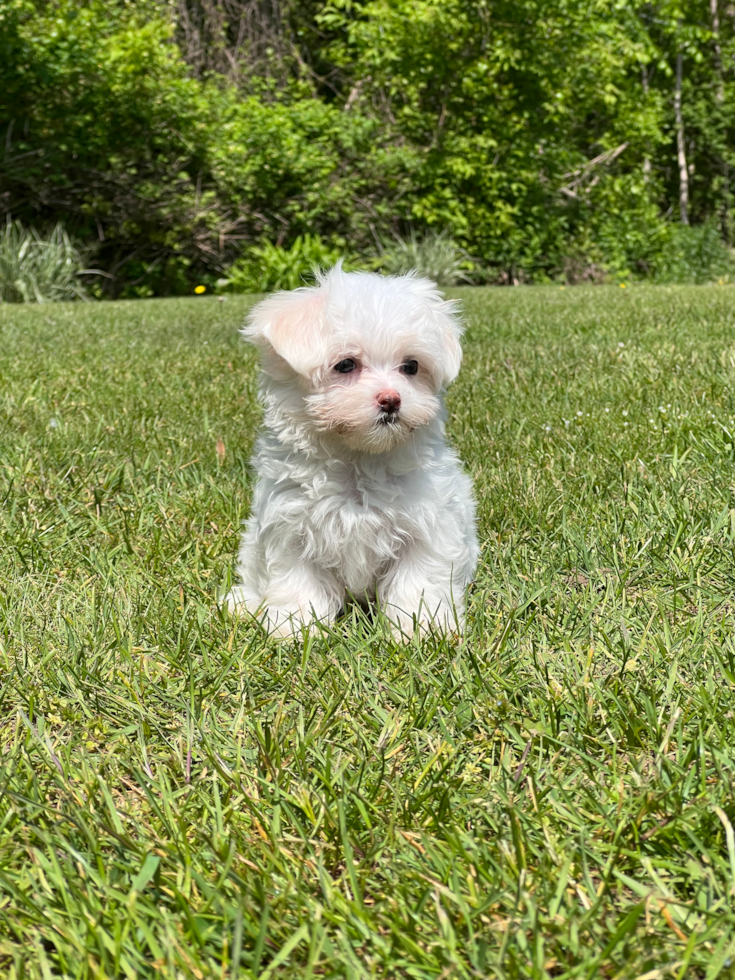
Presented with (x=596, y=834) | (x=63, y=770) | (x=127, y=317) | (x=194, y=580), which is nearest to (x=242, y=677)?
(x=63, y=770)

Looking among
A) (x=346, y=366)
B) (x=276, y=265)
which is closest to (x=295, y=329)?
(x=346, y=366)

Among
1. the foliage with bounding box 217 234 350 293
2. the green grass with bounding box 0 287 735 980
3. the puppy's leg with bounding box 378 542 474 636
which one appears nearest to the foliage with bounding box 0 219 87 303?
the foliage with bounding box 217 234 350 293

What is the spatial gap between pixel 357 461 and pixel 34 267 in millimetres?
11813

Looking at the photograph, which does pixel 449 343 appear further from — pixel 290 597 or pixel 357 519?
pixel 290 597

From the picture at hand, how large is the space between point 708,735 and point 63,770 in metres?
1.40

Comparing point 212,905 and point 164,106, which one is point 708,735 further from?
point 164,106

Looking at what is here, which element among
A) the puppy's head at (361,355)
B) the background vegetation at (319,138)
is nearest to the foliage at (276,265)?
the background vegetation at (319,138)

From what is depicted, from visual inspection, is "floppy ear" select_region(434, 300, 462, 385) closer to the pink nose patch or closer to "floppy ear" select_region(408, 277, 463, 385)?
"floppy ear" select_region(408, 277, 463, 385)

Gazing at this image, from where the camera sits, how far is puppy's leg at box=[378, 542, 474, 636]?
8.54 ft

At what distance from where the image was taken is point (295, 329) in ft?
8.35

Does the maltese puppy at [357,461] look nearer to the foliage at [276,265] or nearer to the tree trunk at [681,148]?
the foliage at [276,265]

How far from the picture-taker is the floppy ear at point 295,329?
2508mm

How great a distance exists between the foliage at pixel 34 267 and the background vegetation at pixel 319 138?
1.11 meters

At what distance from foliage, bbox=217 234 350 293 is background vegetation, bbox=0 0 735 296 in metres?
0.17
